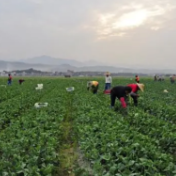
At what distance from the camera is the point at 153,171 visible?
4.99 m

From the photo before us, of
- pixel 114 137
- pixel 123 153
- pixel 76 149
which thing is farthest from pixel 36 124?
pixel 123 153

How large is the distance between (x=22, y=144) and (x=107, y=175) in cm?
259

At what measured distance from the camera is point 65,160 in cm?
660

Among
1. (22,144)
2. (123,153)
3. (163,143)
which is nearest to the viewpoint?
(123,153)

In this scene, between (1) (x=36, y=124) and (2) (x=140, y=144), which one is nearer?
(2) (x=140, y=144)

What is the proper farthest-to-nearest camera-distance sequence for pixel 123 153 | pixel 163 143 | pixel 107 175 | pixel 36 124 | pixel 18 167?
pixel 36 124 → pixel 163 143 → pixel 123 153 → pixel 18 167 → pixel 107 175

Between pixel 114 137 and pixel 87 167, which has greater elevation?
pixel 114 137

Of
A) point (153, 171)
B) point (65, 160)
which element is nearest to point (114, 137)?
point (65, 160)

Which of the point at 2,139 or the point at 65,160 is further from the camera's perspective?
the point at 2,139

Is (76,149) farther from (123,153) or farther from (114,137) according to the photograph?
(123,153)

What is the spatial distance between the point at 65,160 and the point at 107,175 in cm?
198

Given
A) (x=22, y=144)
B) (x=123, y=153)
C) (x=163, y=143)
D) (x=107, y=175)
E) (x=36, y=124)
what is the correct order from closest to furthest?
1. (x=107, y=175)
2. (x=123, y=153)
3. (x=22, y=144)
4. (x=163, y=143)
5. (x=36, y=124)

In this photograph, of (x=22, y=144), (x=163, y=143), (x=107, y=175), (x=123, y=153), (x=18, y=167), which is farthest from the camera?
(x=163, y=143)

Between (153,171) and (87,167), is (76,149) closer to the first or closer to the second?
(87,167)
